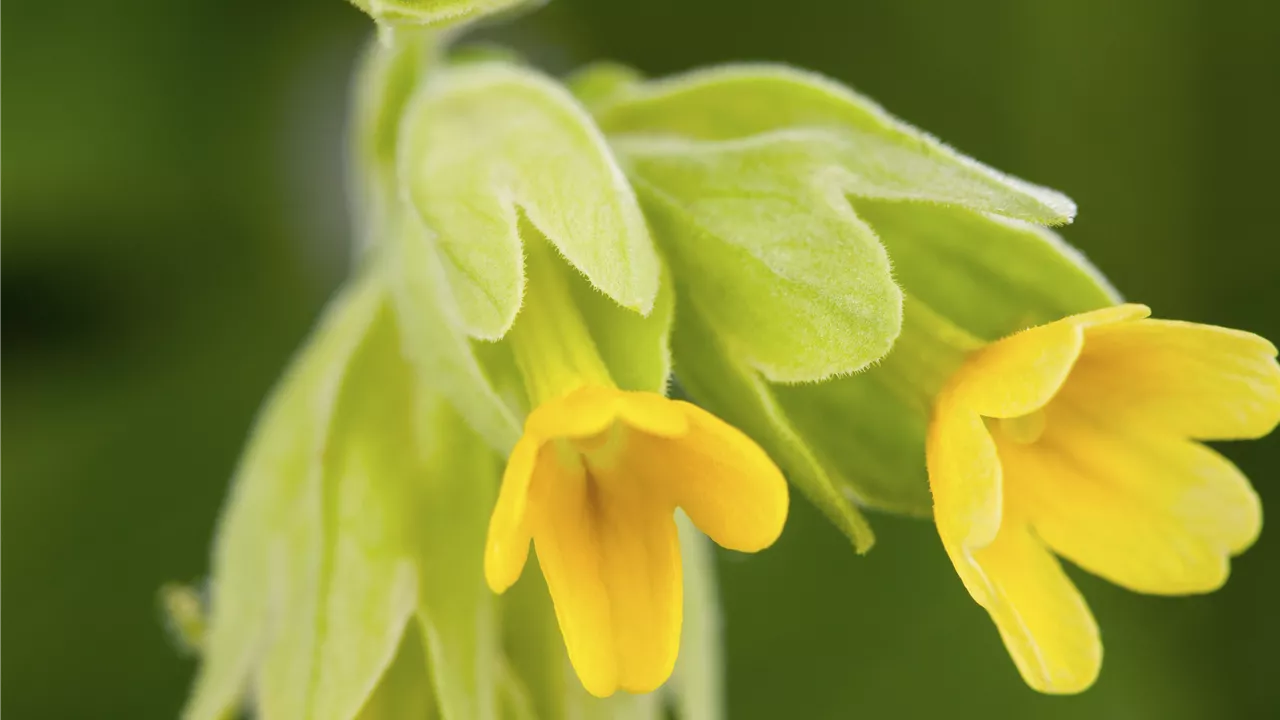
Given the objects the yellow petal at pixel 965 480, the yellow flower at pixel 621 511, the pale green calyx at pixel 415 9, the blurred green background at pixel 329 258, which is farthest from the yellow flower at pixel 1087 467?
the blurred green background at pixel 329 258

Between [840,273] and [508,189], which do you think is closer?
[840,273]

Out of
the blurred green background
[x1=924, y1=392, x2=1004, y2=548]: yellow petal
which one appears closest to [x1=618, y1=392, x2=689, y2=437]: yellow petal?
[x1=924, y1=392, x2=1004, y2=548]: yellow petal

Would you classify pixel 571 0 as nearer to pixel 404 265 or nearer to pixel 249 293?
pixel 249 293

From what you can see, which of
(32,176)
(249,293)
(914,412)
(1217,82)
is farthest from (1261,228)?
(32,176)

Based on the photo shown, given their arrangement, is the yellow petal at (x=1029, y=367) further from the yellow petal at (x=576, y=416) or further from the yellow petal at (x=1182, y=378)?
the yellow petal at (x=576, y=416)

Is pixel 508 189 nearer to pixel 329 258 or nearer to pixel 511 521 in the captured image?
pixel 511 521

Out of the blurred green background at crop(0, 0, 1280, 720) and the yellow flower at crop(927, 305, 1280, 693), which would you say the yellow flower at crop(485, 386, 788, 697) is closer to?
the yellow flower at crop(927, 305, 1280, 693)

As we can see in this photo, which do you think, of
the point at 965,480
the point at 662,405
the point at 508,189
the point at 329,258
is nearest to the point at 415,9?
the point at 508,189
